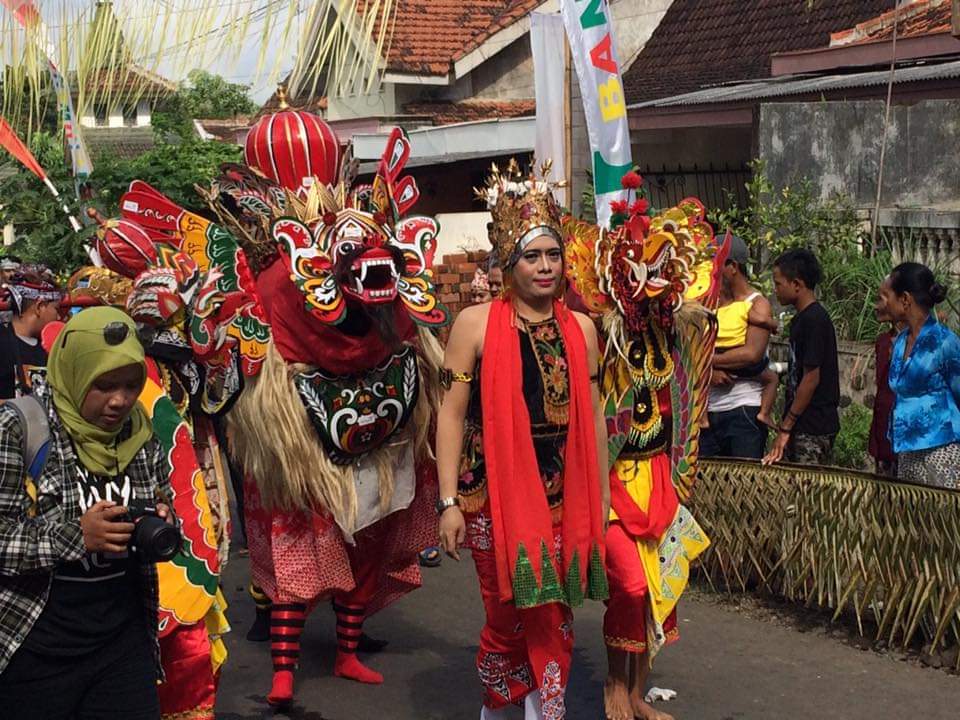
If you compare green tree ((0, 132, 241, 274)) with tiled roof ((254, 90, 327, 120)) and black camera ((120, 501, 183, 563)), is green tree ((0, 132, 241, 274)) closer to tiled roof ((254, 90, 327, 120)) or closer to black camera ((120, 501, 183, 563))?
tiled roof ((254, 90, 327, 120))

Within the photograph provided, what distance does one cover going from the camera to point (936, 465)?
6117 millimetres

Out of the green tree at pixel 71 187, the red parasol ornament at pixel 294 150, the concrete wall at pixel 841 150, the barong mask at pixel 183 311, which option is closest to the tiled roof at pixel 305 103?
the red parasol ornament at pixel 294 150

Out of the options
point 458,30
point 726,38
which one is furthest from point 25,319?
point 458,30

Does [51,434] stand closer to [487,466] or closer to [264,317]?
[487,466]

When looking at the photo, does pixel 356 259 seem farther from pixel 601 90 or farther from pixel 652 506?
pixel 601 90

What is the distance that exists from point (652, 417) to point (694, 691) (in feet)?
4.05

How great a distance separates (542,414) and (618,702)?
1197 millimetres

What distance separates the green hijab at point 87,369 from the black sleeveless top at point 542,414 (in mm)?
1487

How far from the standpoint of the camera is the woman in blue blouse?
237 inches

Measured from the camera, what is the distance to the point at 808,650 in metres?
6.12

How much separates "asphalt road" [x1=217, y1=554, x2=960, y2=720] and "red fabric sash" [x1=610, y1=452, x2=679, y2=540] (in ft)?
2.65

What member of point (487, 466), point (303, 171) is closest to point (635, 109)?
point (303, 171)

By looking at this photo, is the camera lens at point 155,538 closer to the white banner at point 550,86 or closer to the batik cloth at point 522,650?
the batik cloth at point 522,650

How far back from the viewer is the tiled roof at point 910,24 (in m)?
11.8
